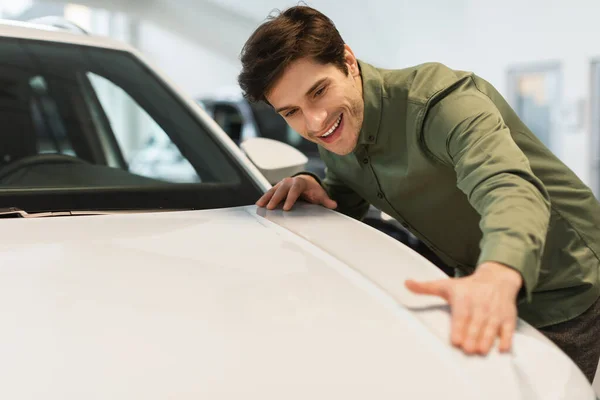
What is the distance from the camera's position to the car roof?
1.77m

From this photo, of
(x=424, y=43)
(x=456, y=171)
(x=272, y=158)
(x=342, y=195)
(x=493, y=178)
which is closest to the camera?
(x=493, y=178)

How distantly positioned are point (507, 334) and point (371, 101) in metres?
0.67

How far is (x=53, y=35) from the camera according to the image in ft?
5.97

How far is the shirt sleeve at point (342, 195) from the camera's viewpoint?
1.68 metres

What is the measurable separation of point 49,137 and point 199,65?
29.8 ft

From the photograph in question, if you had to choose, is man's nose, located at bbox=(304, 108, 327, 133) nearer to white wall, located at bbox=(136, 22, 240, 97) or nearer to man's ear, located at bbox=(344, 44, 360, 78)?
man's ear, located at bbox=(344, 44, 360, 78)

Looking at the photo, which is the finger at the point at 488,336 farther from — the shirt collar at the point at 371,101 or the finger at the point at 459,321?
the shirt collar at the point at 371,101

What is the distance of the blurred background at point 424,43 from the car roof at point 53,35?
14.0ft

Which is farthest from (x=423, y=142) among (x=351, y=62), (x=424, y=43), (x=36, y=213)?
(x=424, y=43)

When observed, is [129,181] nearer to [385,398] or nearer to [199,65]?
[385,398]

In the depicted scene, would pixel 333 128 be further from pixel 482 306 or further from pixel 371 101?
pixel 482 306

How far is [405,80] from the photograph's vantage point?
1334 millimetres

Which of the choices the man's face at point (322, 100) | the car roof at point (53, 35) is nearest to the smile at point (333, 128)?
the man's face at point (322, 100)

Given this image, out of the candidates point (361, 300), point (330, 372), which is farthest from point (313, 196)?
point (330, 372)
